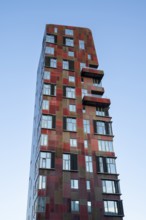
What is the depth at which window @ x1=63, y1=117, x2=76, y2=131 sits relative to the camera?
198 feet

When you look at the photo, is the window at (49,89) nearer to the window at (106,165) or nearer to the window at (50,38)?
the window at (50,38)

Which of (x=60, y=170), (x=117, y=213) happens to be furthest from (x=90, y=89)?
(x=117, y=213)

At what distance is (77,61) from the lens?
72.7 m

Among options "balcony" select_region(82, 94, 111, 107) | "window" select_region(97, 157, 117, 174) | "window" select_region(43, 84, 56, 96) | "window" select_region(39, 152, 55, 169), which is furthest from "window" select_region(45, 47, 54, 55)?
"window" select_region(97, 157, 117, 174)

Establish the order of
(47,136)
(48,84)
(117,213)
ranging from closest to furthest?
1. (117,213)
2. (47,136)
3. (48,84)

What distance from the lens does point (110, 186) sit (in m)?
55.1

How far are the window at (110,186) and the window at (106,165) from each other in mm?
2111

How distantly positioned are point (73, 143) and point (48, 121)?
7.42 meters

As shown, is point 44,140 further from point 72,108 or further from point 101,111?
point 101,111

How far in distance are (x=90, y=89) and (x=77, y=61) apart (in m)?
9.27

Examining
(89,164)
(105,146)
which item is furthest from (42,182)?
(105,146)

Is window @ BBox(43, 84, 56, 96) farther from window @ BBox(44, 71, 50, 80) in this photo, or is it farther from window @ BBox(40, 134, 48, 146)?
window @ BBox(40, 134, 48, 146)

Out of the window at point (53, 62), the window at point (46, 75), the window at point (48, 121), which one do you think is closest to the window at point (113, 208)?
the window at point (48, 121)

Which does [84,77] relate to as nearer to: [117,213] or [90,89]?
[90,89]
